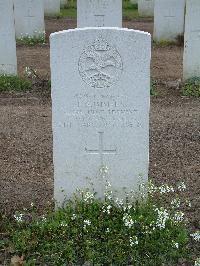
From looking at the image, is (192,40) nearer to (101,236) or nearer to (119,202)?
(119,202)

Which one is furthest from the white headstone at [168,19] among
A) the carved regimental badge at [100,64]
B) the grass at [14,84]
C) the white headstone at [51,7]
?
the carved regimental badge at [100,64]

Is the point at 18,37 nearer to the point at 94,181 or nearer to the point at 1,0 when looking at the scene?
the point at 1,0

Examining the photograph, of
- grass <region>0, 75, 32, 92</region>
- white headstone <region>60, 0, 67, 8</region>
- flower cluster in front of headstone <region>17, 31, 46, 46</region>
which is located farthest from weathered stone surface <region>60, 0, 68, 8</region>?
grass <region>0, 75, 32, 92</region>

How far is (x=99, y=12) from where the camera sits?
29.9 ft

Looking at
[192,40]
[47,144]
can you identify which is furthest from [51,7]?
[47,144]

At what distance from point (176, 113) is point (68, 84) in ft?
11.8

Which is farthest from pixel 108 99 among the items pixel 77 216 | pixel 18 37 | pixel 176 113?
pixel 18 37

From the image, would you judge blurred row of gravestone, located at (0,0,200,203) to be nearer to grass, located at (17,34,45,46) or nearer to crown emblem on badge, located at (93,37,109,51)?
crown emblem on badge, located at (93,37,109,51)

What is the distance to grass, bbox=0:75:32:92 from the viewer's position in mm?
8570

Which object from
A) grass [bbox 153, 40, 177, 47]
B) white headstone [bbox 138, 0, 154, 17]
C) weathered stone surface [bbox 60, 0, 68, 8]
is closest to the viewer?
grass [bbox 153, 40, 177, 47]

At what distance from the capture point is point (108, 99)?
4.17 meters

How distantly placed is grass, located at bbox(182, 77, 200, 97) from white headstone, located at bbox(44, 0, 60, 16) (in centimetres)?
844

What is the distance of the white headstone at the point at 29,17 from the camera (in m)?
12.4

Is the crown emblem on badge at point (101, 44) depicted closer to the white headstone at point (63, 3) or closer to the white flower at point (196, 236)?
the white flower at point (196, 236)
